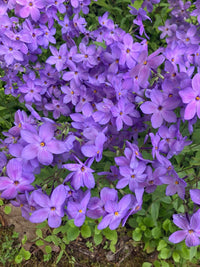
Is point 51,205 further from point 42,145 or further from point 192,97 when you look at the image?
point 192,97

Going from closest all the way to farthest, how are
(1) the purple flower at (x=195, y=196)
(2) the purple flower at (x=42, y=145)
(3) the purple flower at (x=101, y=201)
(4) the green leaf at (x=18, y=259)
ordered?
(2) the purple flower at (x=42, y=145)
(1) the purple flower at (x=195, y=196)
(3) the purple flower at (x=101, y=201)
(4) the green leaf at (x=18, y=259)

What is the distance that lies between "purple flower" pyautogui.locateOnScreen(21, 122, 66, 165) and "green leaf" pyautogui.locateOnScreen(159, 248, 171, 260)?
1316 millimetres

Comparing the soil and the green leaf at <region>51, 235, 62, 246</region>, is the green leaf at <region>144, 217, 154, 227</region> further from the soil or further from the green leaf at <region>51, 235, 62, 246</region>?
the green leaf at <region>51, 235, 62, 246</region>

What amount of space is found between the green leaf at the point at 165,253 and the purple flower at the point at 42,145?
1316 millimetres

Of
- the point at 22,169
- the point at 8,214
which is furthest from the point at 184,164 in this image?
the point at 8,214

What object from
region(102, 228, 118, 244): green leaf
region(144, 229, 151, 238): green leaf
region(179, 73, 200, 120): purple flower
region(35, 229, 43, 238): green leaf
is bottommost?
region(35, 229, 43, 238): green leaf

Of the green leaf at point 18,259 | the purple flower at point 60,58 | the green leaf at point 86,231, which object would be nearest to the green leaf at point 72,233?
the green leaf at point 86,231

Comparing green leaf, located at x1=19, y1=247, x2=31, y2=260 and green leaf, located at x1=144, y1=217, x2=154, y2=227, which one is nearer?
green leaf, located at x1=144, y1=217, x2=154, y2=227

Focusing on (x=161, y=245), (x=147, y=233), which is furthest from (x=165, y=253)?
(x=147, y=233)

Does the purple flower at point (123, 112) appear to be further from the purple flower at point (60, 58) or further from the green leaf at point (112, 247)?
the green leaf at point (112, 247)

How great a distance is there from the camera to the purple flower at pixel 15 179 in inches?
52.9

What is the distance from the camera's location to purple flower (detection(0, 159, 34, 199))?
1.34 metres

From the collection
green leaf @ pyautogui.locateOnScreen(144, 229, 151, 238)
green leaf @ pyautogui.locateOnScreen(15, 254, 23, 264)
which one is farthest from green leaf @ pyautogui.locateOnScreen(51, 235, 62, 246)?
green leaf @ pyautogui.locateOnScreen(144, 229, 151, 238)

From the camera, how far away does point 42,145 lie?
132cm
